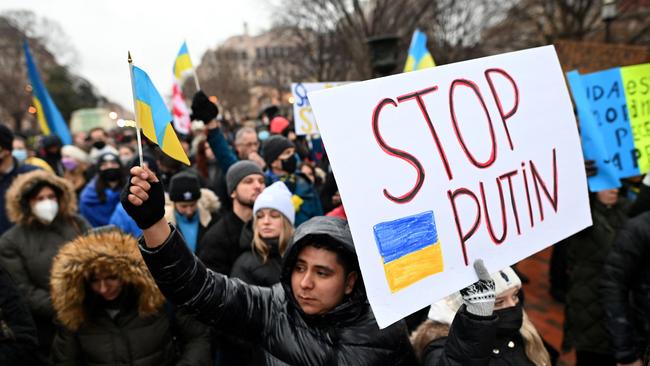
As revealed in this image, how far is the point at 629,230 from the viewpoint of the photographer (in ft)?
7.68

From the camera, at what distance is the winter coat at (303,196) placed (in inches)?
154

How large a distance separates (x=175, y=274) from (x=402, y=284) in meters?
0.70

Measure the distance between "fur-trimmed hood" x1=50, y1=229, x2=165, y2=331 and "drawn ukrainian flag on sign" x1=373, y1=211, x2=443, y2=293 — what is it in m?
1.45

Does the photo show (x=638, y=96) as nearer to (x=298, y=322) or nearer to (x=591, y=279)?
(x=591, y=279)

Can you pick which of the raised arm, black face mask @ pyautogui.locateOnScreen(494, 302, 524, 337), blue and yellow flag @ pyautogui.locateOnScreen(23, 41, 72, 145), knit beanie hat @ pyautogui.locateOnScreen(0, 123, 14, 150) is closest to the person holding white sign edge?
black face mask @ pyautogui.locateOnScreen(494, 302, 524, 337)

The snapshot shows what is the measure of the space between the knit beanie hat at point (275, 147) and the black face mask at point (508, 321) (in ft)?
8.37

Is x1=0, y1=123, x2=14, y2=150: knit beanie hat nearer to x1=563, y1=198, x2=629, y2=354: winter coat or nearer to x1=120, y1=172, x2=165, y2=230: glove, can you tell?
x1=120, y1=172, x2=165, y2=230: glove

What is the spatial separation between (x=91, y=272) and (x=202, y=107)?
4.62 ft

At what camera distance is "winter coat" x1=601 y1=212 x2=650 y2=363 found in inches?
91.1

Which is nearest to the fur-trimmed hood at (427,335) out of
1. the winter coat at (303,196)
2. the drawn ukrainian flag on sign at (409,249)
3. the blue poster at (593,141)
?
the drawn ukrainian flag on sign at (409,249)

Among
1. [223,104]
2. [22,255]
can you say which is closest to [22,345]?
[22,255]

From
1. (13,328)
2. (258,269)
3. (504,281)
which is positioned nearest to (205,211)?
(258,269)

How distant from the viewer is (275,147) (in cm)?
394

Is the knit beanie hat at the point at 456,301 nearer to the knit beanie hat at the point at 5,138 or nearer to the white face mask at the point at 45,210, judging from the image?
the white face mask at the point at 45,210
